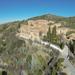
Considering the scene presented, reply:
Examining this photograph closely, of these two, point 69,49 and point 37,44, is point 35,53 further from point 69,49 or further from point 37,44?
point 69,49

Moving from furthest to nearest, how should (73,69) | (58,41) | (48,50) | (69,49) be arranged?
(58,41)
(69,49)
(48,50)
(73,69)

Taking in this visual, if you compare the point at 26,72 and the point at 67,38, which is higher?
the point at 67,38

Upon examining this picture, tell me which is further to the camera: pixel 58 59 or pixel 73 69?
pixel 58 59

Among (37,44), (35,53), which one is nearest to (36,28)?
(37,44)

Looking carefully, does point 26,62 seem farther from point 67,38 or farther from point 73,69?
point 67,38

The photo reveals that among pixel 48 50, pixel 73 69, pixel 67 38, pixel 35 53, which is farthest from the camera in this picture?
pixel 67 38

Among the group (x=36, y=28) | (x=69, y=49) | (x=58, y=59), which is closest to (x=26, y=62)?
(x=58, y=59)

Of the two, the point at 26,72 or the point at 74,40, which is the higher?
the point at 74,40

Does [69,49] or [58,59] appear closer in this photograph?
[58,59]

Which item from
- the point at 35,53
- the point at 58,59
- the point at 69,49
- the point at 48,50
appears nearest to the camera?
the point at 58,59
